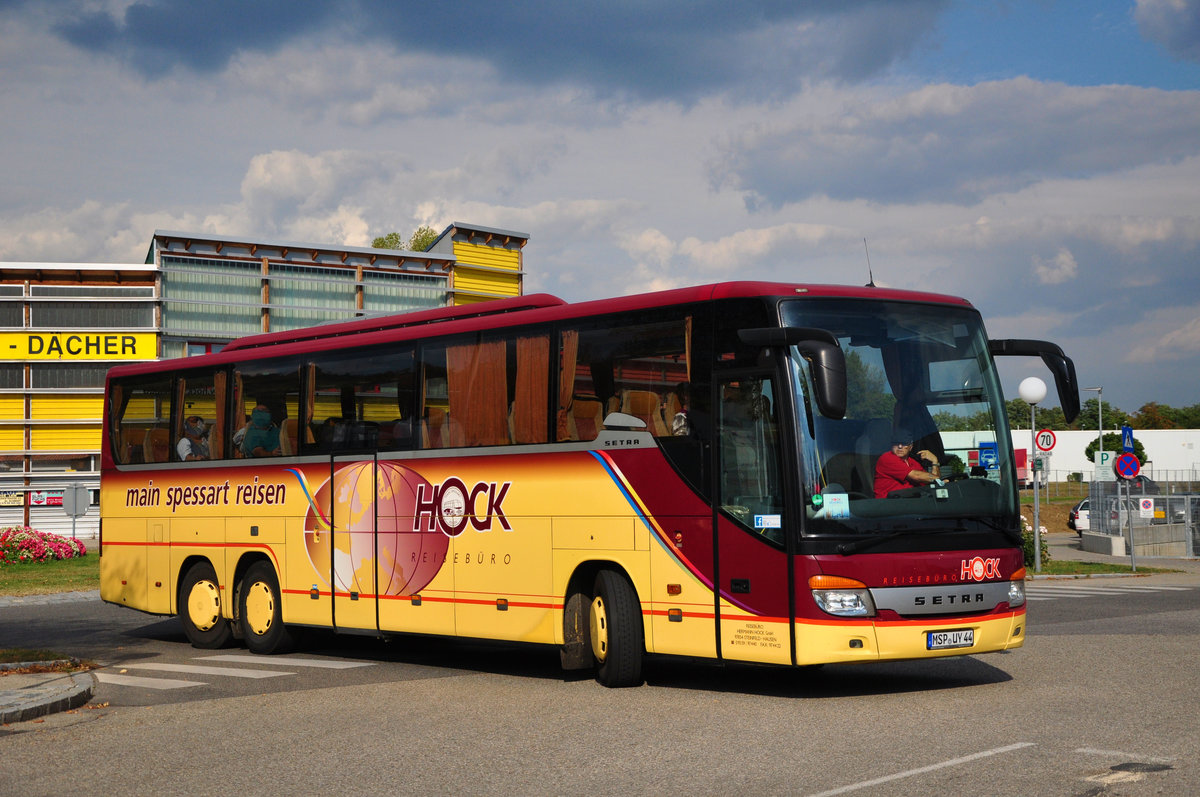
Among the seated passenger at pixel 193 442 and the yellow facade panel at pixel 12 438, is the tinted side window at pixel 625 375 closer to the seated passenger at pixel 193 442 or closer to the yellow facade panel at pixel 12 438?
the seated passenger at pixel 193 442

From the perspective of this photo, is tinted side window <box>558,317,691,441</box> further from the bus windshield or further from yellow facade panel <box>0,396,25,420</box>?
yellow facade panel <box>0,396,25,420</box>

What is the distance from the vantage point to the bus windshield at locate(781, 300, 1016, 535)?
10305 mm

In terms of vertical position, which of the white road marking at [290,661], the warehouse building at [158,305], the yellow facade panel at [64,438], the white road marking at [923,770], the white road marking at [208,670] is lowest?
the white road marking at [290,661]

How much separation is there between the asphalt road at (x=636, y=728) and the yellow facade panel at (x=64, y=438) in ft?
131

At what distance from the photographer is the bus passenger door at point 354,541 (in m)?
14.2

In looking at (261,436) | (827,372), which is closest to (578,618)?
(827,372)

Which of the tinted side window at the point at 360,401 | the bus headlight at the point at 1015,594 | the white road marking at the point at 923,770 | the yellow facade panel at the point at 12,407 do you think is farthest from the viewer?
the yellow facade panel at the point at 12,407

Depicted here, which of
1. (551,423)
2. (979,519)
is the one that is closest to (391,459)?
(551,423)

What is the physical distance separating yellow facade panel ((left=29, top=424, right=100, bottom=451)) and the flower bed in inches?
733

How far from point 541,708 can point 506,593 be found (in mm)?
2447

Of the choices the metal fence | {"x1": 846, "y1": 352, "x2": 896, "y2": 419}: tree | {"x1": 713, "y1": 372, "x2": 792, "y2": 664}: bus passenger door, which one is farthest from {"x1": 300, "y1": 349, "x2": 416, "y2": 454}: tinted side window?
the metal fence

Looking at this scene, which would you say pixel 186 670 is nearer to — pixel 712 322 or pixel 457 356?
pixel 457 356

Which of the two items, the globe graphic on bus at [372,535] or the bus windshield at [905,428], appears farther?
the globe graphic on bus at [372,535]

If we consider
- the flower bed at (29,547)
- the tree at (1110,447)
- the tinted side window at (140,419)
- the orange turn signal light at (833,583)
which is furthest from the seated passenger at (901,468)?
the tree at (1110,447)
